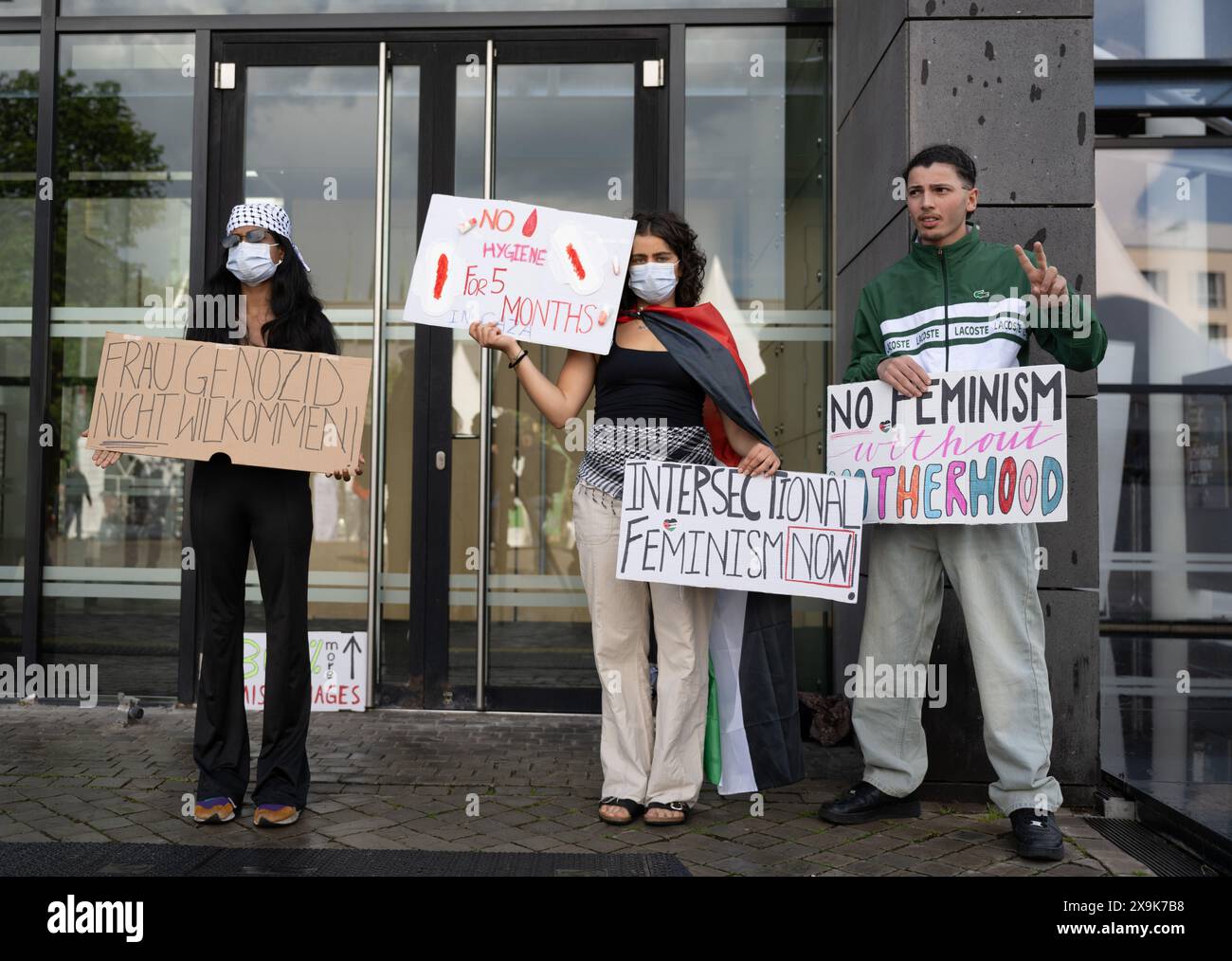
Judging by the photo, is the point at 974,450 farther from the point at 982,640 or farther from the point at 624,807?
the point at 624,807

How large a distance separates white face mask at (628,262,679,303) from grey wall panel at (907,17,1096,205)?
4.26ft

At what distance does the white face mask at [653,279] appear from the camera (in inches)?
152

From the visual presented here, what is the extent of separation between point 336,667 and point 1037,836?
12.2ft

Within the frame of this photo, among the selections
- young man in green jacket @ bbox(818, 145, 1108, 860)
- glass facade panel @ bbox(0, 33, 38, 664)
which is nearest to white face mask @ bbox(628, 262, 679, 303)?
young man in green jacket @ bbox(818, 145, 1108, 860)

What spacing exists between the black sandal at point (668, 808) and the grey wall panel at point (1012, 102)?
9.03 ft

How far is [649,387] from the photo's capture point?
385cm

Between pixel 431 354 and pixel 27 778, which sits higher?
pixel 431 354

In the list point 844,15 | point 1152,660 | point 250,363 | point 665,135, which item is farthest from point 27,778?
point 1152,660

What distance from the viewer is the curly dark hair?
391cm

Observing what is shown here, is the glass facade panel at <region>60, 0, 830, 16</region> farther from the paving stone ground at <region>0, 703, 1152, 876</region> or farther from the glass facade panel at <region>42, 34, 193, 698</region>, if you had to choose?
the paving stone ground at <region>0, 703, 1152, 876</region>

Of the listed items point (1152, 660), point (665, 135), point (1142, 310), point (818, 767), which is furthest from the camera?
point (1142, 310)

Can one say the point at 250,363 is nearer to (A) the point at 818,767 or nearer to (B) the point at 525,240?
(B) the point at 525,240

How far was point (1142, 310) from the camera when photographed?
795cm

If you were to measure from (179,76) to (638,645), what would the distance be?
4.45 m
